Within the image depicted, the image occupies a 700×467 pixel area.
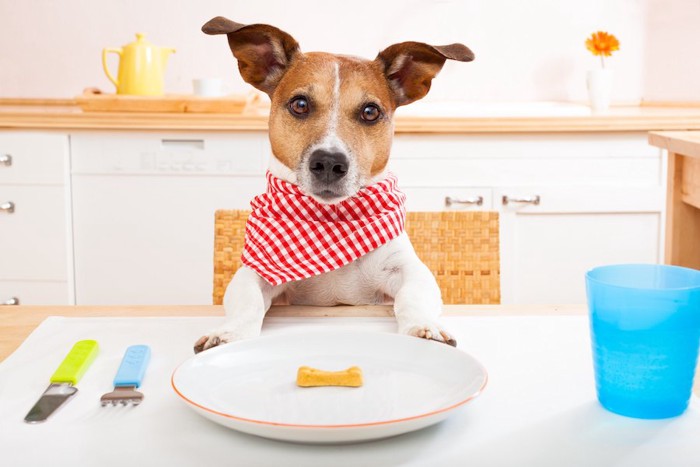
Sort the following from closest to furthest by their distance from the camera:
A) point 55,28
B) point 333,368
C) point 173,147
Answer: point 333,368, point 173,147, point 55,28

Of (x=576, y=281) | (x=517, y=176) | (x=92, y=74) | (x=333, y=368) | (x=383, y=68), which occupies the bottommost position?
(x=576, y=281)

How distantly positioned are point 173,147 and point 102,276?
482 mm

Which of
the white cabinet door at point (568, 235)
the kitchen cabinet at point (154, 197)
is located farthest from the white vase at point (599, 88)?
the kitchen cabinet at point (154, 197)

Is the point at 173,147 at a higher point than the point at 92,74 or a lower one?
lower

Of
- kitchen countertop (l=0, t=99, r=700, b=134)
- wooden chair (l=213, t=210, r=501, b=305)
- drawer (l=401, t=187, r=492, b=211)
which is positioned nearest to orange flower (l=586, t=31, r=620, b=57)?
kitchen countertop (l=0, t=99, r=700, b=134)

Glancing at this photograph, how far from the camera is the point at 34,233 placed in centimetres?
259

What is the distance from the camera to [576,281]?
8.75 ft

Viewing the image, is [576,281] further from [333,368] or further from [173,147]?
[333,368]

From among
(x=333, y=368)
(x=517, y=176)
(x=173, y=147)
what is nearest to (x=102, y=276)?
(x=173, y=147)

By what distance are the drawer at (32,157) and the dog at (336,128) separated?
139 cm

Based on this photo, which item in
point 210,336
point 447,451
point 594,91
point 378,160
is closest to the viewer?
point 447,451

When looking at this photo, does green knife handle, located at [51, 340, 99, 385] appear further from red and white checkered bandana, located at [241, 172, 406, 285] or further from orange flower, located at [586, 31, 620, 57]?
orange flower, located at [586, 31, 620, 57]

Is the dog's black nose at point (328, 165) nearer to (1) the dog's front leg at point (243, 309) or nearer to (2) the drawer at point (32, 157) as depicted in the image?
(1) the dog's front leg at point (243, 309)

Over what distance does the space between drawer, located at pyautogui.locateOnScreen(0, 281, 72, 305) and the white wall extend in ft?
2.89
